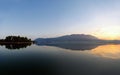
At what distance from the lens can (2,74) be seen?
2881 centimetres

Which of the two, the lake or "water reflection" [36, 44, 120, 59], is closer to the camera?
the lake

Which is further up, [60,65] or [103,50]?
[103,50]

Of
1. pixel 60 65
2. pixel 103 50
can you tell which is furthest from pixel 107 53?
pixel 60 65

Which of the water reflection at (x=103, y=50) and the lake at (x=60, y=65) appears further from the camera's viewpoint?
the water reflection at (x=103, y=50)

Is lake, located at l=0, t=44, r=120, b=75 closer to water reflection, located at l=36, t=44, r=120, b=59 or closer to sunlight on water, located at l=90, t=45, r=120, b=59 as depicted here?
sunlight on water, located at l=90, t=45, r=120, b=59

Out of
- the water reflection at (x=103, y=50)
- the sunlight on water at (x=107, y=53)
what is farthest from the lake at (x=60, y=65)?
the water reflection at (x=103, y=50)

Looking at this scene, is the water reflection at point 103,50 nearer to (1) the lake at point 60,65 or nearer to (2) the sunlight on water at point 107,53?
(2) the sunlight on water at point 107,53

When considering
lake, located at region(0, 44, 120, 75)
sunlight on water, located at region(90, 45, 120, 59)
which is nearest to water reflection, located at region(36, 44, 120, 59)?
sunlight on water, located at region(90, 45, 120, 59)

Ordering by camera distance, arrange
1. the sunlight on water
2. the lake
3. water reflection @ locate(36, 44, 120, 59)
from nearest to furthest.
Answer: the lake < the sunlight on water < water reflection @ locate(36, 44, 120, 59)

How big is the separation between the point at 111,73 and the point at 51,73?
1155 centimetres

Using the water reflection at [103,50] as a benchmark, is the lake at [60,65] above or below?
below

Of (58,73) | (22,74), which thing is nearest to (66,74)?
(58,73)

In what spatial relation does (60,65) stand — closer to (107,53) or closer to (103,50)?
(107,53)

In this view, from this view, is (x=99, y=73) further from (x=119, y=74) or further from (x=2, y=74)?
(x=2, y=74)
